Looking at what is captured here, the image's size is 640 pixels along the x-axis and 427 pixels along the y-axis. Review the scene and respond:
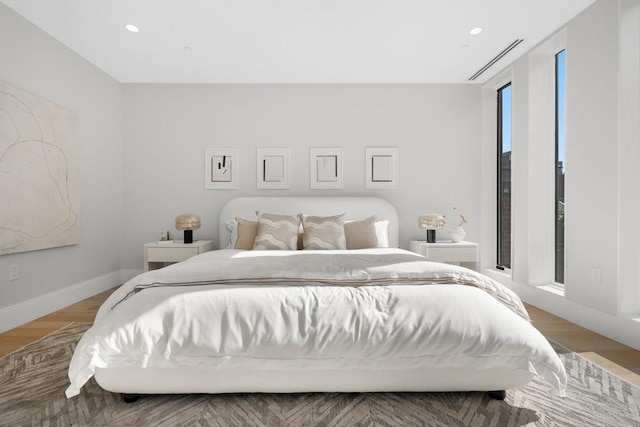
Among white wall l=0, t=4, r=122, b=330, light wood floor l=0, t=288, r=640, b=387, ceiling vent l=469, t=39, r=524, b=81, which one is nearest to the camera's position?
light wood floor l=0, t=288, r=640, b=387

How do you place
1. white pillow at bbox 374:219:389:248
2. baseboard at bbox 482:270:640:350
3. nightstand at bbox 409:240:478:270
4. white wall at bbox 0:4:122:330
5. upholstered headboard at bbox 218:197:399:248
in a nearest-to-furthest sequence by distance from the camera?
baseboard at bbox 482:270:640:350
white wall at bbox 0:4:122:330
white pillow at bbox 374:219:389:248
nightstand at bbox 409:240:478:270
upholstered headboard at bbox 218:197:399:248

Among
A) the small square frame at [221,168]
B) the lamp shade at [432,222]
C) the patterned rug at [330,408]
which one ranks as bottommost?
the patterned rug at [330,408]

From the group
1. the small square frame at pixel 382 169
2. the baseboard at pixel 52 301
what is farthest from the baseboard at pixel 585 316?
the baseboard at pixel 52 301

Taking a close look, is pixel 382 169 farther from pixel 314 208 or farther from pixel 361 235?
pixel 361 235

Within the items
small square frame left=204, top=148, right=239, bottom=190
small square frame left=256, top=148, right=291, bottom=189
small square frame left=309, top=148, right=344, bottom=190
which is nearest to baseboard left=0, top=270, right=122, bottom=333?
small square frame left=204, top=148, right=239, bottom=190

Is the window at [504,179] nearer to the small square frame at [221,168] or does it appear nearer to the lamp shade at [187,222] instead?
the small square frame at [221,168]

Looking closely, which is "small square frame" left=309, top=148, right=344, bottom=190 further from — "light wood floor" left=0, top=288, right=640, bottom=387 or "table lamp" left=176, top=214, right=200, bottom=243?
"light wood floor" left=0, top=288, right=640, bottom=387

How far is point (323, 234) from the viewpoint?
337cm

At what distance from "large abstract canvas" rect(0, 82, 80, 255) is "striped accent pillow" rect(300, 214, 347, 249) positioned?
2360 mm

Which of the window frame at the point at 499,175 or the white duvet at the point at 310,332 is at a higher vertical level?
the window frame at the point at 499,175

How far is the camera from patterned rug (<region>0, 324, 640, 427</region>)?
5.02ft

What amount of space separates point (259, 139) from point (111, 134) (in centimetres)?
178

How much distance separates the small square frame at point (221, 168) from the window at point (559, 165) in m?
3.59

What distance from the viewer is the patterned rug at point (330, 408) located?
1529 millimetres
